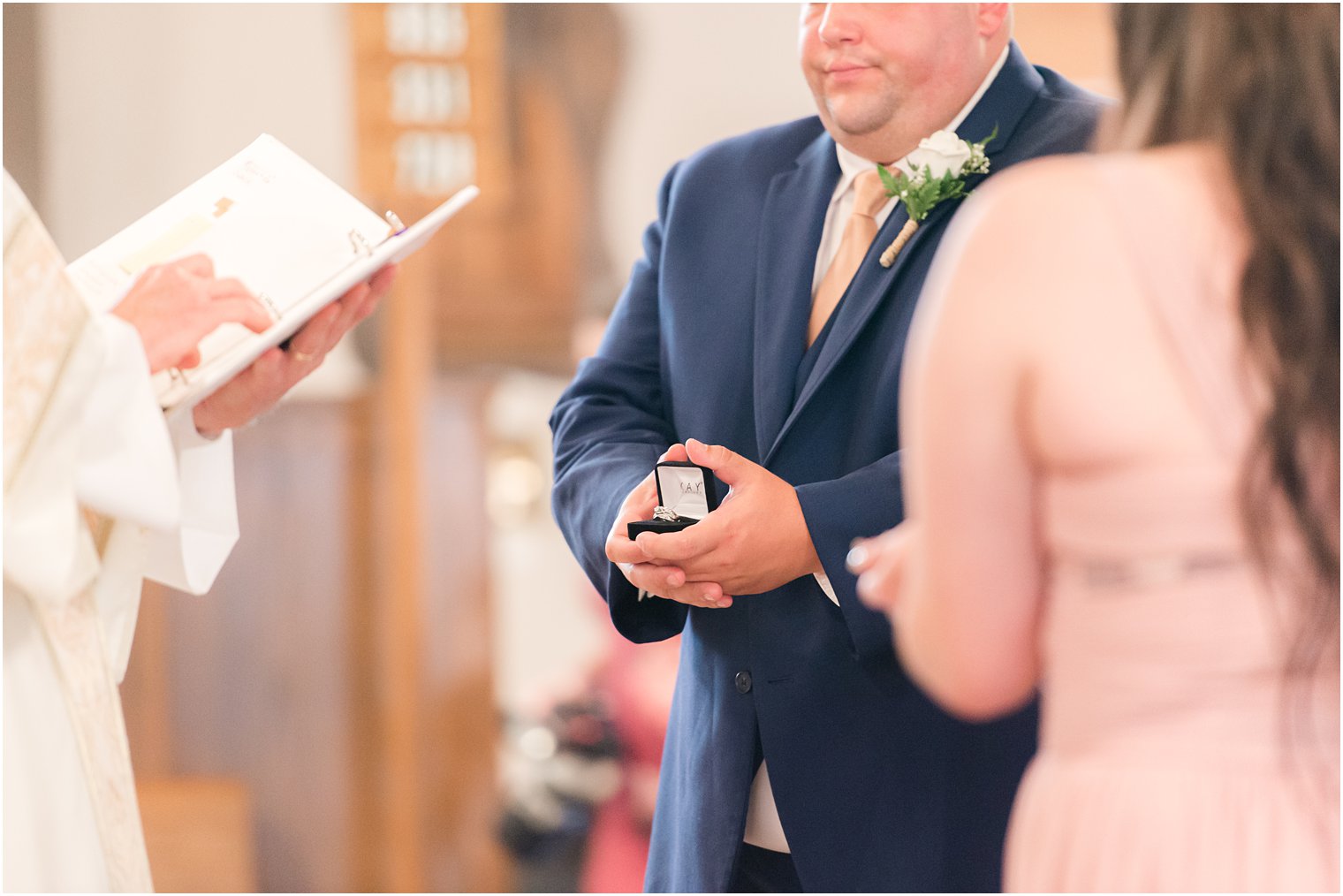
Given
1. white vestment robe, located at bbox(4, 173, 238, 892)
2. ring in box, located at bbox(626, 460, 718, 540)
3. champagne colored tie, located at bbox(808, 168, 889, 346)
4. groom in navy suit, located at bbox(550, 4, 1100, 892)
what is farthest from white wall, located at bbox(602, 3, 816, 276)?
white vestment robe, located at bbox(4, 173, 238, 892)

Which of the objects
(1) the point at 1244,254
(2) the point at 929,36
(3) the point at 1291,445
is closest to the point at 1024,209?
(1) the point at 1244,254

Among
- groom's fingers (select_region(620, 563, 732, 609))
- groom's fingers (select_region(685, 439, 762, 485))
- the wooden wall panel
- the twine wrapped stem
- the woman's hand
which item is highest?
the twine wrapped stem

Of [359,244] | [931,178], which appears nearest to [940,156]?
[931,178]

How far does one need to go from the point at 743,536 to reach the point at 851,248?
50 centimetres

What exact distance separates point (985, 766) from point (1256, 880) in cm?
67

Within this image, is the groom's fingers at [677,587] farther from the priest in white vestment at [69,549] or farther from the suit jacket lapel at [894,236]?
the priest in white vestment at [69,549]

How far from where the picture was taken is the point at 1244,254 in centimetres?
102

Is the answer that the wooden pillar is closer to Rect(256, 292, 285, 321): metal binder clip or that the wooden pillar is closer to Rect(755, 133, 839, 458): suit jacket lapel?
Rect(755, 133, 839, 458): suit jacket lapel

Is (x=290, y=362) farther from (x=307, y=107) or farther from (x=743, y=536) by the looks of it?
(x=307, y=107)

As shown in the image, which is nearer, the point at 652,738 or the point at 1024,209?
the point at 1024,209

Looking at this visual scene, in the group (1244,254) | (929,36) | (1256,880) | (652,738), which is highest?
(929,36)

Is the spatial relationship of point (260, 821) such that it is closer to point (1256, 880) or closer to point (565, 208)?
point (565, 208)

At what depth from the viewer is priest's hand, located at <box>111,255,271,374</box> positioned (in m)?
1.62

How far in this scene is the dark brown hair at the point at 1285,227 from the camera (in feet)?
3.33
